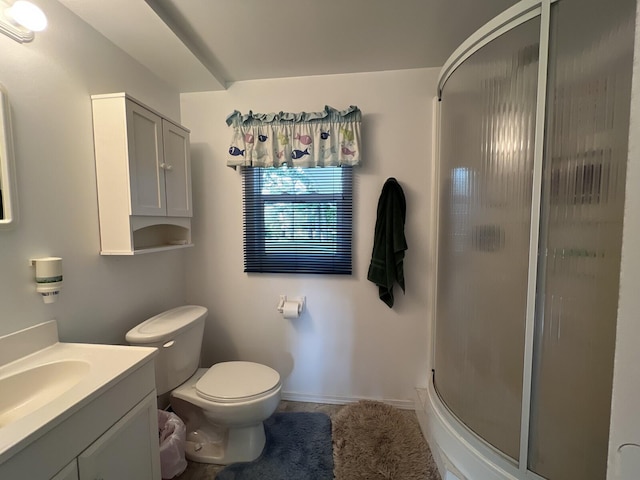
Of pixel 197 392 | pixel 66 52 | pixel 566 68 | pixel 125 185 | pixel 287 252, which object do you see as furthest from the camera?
pixel 287 252

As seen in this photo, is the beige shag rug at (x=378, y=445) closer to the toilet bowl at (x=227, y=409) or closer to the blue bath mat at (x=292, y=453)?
the blue bath mat at (x=292, y=453)

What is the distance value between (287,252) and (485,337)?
1252 millimetres

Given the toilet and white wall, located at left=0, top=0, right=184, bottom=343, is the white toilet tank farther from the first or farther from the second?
white wall, located at left=0, top=0, right=184, bottom=343

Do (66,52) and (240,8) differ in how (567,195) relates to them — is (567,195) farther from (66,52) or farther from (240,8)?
(66,52)

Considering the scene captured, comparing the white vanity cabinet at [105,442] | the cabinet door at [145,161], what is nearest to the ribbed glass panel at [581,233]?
the white vanity cabinet at [105,442]

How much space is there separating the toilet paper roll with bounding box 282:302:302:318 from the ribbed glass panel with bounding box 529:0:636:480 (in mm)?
1269

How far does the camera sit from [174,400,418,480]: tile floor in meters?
1.41

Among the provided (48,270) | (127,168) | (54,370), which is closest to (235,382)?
(54,370)

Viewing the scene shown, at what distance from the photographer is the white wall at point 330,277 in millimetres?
1811

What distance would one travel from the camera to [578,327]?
92 centimetres

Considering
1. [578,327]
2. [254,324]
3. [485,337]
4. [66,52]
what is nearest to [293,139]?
[66,52]

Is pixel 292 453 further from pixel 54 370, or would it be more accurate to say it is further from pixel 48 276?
pixel 48 276

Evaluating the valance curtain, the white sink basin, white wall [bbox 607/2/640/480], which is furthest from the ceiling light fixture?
white wall [bbox 607/2/640/480]

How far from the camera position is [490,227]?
1168mm
